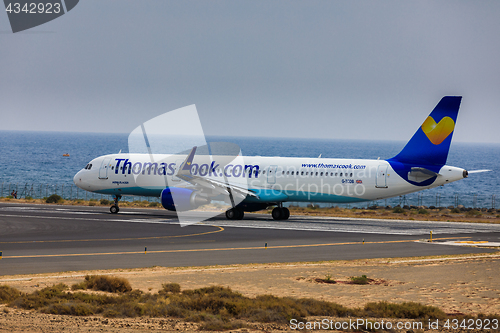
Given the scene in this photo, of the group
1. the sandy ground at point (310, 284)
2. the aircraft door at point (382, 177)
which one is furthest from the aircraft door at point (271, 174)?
the sandy ground at point (310, 284)

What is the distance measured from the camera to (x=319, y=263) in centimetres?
2228

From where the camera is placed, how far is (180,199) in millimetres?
39062

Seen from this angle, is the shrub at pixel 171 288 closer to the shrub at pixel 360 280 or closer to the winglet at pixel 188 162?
the shrub at pixel 360 280

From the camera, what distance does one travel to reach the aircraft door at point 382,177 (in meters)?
37.6

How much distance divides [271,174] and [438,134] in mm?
11576

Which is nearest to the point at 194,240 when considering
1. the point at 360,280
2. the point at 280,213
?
the point at 360,280

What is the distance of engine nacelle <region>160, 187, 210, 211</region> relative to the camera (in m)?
39.0

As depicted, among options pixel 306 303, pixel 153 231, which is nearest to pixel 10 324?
pixel 306 303

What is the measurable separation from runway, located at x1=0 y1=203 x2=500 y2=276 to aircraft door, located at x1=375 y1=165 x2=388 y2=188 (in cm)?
282

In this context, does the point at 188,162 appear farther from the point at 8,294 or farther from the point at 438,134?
the point at 8,294

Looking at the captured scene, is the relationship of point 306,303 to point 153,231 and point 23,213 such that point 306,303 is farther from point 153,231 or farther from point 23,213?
point 23,213

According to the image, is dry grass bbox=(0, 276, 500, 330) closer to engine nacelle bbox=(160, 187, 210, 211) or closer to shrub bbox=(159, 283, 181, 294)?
shrub bbox=(159, 283, 181, 294)

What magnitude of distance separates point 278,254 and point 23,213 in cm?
2547

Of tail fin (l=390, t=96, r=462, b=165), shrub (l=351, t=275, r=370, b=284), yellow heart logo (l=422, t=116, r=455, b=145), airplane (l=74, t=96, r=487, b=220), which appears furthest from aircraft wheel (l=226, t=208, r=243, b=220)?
shrub (l=351, t=275, r=370, b=284)
